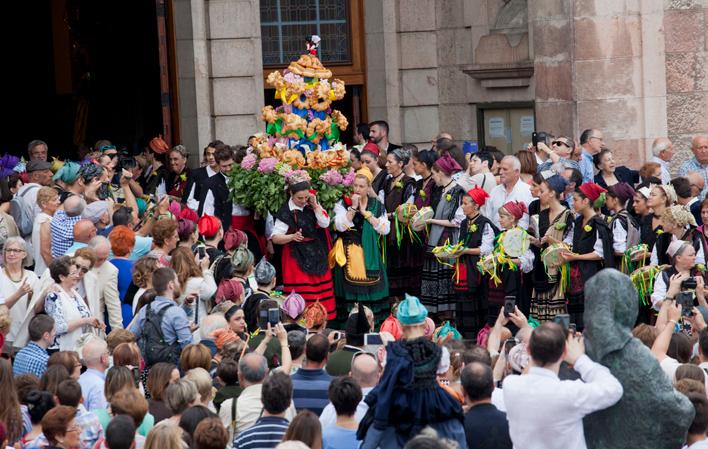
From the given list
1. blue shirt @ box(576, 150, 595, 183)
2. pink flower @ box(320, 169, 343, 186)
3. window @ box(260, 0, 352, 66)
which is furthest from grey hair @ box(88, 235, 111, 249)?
window @ box(260, 0, 352, 66)

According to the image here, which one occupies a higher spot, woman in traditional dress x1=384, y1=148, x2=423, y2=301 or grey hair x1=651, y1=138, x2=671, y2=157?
grey hair x1=651, y1=138, x2=671, y2=157

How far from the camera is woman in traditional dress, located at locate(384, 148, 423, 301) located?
570 inches

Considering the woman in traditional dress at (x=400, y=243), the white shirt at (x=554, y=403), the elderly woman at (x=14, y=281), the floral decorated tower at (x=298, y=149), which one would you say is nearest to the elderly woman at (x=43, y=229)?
the elderly woman at (x=14, y=281)

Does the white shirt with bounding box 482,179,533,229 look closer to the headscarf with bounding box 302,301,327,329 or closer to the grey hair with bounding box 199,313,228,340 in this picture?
the headscarf with bounding box 302,301,327,329

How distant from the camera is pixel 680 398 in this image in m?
7.25

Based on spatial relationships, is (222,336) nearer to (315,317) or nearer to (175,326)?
(175,326)

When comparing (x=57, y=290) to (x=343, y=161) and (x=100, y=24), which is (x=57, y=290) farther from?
(x=100, y=24)

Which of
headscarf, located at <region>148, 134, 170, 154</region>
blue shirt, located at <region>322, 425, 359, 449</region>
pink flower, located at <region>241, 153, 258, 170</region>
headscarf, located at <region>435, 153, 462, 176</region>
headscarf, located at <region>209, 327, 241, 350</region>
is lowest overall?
blue shirt, located at <region>322, 425, 359, 449</region>

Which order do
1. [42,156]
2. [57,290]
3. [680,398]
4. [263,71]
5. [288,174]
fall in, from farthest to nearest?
[263,71], [42,156], [288,174], [57,290], [680,398]

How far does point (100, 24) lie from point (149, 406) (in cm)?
1523

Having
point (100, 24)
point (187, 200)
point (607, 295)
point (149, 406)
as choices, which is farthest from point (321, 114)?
point (100, 24)

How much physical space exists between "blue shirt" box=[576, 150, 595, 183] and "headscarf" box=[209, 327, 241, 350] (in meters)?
5.93

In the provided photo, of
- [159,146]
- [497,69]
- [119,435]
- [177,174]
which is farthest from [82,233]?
[497,69]

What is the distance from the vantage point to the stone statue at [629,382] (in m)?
7.21
